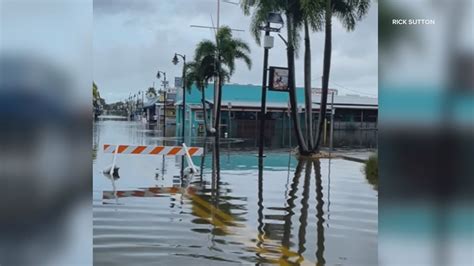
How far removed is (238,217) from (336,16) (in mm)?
3085

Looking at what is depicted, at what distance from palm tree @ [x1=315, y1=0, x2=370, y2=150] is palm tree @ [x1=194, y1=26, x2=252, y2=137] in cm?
107

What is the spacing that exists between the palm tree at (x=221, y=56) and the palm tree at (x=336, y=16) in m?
1.07

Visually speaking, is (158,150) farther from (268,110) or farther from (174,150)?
(268,110)

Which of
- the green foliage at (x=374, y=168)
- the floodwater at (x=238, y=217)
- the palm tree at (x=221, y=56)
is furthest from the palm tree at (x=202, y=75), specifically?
the green foliage at (x=374, y=168)

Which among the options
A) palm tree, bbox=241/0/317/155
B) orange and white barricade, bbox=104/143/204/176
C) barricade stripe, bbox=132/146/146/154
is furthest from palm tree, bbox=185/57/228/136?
barricade stripe, bbox=132/146/146/154

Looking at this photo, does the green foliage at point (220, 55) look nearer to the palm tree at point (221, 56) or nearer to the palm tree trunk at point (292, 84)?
the palm tree at point (221, 56)

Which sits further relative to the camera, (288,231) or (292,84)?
(288,231)

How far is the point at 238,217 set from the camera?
518 centimetres

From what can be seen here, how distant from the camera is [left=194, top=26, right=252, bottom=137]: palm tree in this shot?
405 cm

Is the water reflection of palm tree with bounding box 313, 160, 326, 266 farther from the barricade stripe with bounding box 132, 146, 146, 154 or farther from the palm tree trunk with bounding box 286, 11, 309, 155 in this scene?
the barricade stripe with bounding box 132, 146, 146, 154

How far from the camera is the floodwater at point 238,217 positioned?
12.1ft

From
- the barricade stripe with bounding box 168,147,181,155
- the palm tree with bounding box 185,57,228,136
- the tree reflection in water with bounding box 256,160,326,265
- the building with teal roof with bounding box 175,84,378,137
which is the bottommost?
the tree reflection in water with bounding box 256,160,326,265

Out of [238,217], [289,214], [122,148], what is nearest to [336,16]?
[238,217]

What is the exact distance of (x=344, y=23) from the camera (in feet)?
8.02
